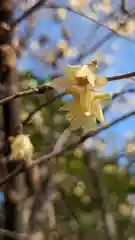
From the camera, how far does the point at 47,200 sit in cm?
153

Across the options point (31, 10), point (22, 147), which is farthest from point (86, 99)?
point (31, 10)

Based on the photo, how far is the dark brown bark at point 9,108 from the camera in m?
1.39

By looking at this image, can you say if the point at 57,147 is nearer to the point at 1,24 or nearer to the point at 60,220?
the point at 1,24

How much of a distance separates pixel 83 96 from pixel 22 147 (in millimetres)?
569

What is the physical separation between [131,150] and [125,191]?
1755 mm

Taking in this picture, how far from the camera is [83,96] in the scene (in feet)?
1.91

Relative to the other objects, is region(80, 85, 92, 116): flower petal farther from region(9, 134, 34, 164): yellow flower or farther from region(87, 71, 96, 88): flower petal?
region(9, 134, 34, 164): yellow flower

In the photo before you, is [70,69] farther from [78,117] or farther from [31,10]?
[31,10]

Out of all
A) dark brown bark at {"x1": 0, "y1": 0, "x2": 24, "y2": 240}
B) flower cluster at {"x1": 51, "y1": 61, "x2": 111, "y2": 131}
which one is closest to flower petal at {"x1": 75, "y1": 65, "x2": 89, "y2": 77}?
flower cluster at {"x1": 51, "y1": 61, "x2": 111, "y2": 131}

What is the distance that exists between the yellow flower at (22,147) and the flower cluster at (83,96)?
0.54 meters

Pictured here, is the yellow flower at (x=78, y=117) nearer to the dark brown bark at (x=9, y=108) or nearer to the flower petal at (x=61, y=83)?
the flower petal at (x=61, y=83)

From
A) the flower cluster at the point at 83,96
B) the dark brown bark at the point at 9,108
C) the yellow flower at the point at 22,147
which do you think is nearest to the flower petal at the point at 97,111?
the flower cluster at the point at 83,96

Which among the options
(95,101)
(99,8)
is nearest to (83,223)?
(99,8)

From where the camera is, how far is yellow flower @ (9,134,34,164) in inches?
43.8
